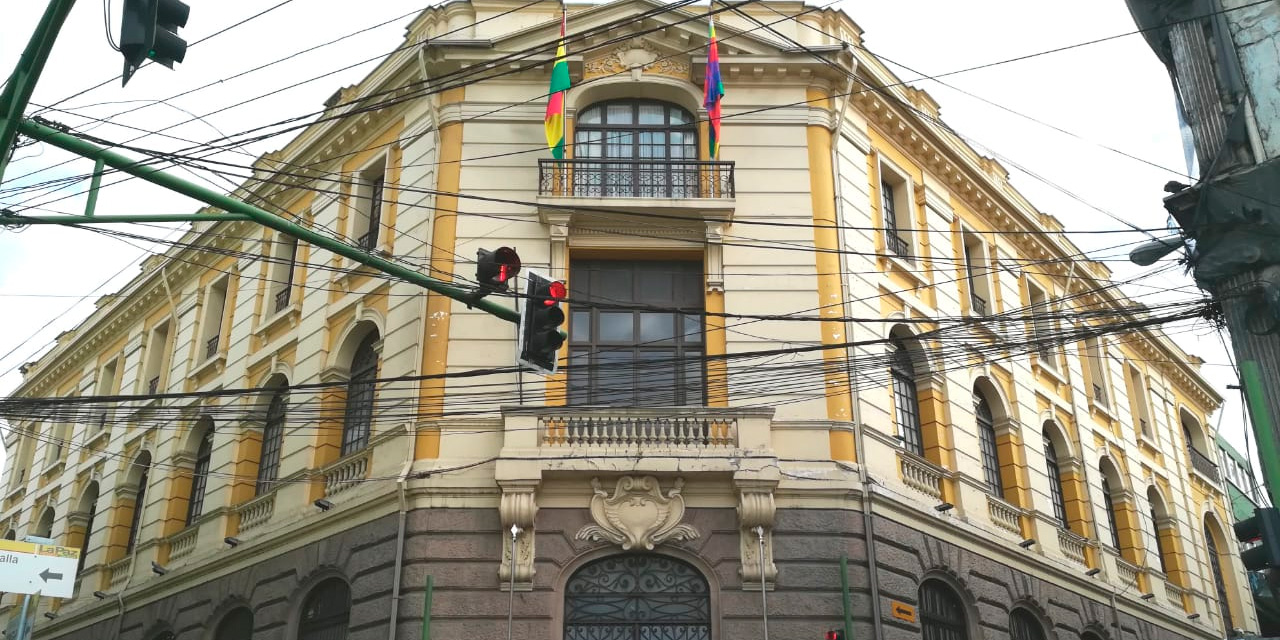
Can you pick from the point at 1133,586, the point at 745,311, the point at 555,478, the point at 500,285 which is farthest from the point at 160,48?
the point at 1133,586

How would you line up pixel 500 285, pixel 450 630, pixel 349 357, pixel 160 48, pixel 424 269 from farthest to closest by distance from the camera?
pixel 349 357, pixel 424 269, pixel 450 630, pixel 500 285, pixel 160 48

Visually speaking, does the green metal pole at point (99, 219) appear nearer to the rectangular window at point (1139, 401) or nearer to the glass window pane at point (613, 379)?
the glass window pane at point (613, 379)

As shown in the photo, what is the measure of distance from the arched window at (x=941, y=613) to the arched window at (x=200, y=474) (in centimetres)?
1428

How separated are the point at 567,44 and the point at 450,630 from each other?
980 cm

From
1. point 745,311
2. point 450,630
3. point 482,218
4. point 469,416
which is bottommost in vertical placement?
point 450,630

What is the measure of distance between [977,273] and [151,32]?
62.6 feet

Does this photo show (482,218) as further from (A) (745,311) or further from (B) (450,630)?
(B) (450,630)

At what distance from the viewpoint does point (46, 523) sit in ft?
104

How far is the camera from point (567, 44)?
66.5 ft

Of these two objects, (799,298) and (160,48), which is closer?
(160,48)

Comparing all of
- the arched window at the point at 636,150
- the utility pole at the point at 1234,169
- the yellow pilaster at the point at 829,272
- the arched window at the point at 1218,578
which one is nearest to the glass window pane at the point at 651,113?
the arched window at the point at 636,150

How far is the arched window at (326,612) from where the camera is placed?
18.4 m

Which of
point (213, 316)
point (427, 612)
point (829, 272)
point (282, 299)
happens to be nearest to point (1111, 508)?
point (829, 272)

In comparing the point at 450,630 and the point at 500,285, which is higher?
the point at 500,285
